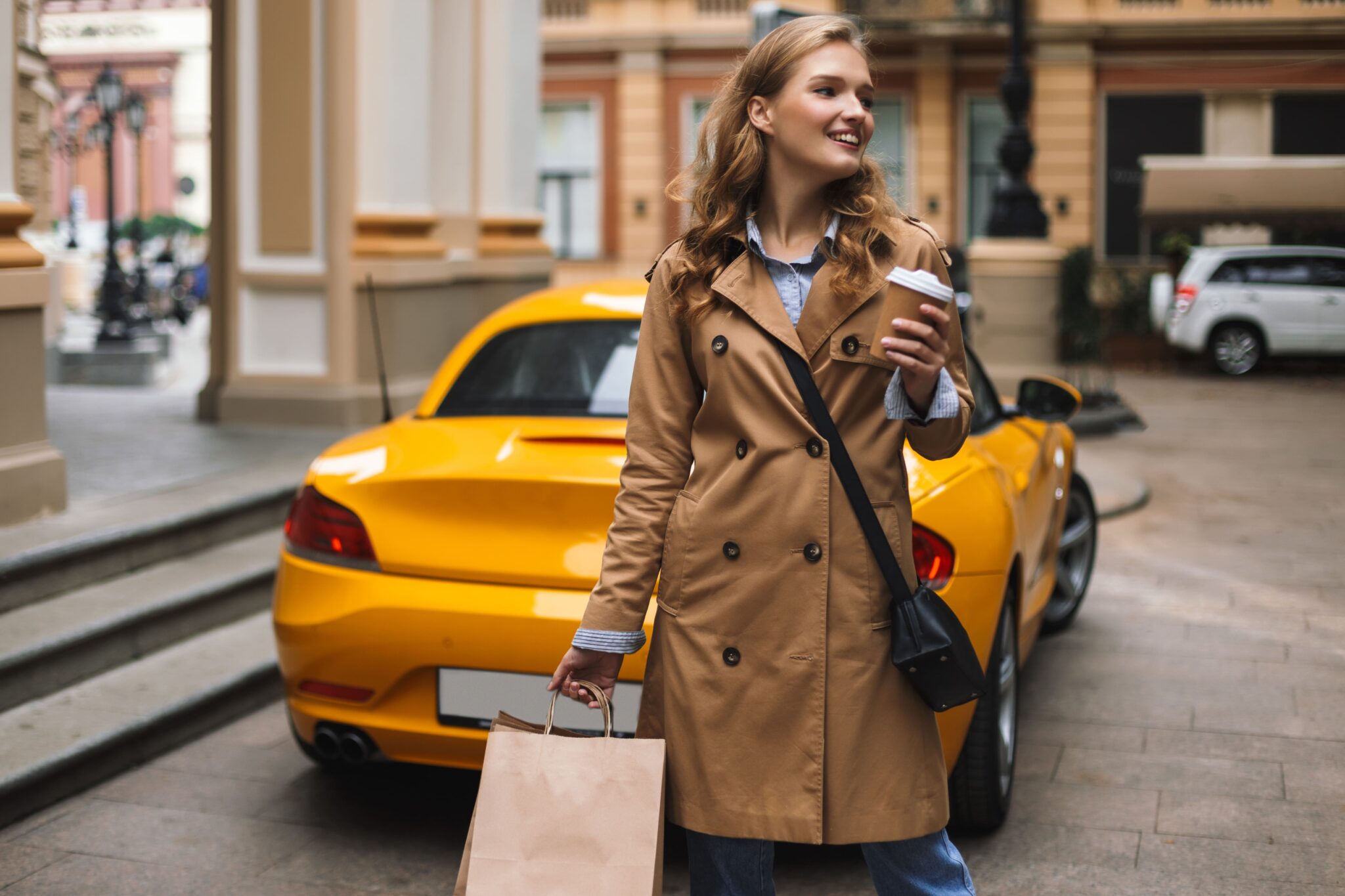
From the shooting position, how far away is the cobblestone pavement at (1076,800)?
3.84 m

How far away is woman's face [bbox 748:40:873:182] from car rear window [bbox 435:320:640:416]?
2014 mm

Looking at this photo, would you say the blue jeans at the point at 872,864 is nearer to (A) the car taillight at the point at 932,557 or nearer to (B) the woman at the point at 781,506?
(B) the woman at the point at 781,506

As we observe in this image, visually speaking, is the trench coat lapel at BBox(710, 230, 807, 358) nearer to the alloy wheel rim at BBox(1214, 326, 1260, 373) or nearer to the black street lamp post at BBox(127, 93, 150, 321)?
the alloy wheel rim at BBox(1214, 326, 1260, 373)

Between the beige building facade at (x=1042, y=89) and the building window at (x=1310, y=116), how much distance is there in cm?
3

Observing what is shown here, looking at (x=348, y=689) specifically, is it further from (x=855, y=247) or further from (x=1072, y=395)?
(x=1072, y=395)

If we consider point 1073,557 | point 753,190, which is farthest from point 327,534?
point 1073,557

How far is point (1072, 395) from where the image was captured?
530cm

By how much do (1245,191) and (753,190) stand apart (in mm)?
22007

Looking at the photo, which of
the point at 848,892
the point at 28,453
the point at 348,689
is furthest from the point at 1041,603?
the point at 28,453

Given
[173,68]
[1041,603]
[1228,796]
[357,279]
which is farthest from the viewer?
[173,68]

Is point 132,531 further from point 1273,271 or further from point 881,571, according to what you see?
point 1273,271

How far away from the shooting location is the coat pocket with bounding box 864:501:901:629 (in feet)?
7.88

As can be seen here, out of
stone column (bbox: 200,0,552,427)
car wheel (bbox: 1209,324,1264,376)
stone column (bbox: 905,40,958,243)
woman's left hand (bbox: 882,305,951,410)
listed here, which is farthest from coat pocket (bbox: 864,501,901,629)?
stone column (bbox: 905,40,958,243)

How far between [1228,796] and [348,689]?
250 centimetres
